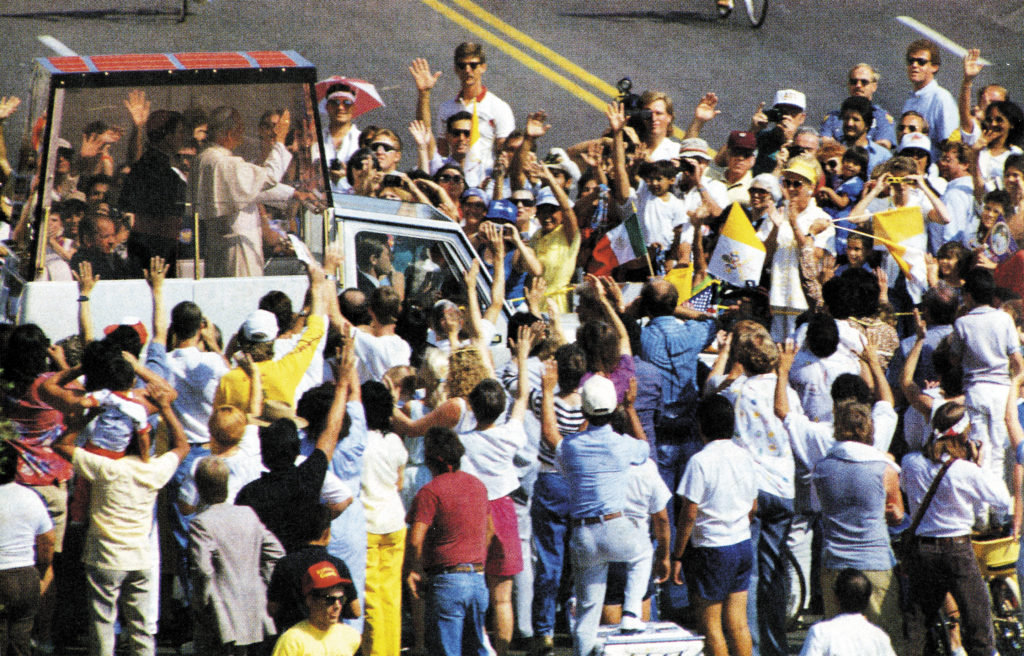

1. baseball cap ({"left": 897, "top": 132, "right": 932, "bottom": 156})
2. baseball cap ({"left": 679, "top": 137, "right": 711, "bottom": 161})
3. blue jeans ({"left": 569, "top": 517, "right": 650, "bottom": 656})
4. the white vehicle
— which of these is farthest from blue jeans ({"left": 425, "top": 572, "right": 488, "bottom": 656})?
baseball cap ({"left": 897, "top": 132, "right": 932, "bottom": 156})

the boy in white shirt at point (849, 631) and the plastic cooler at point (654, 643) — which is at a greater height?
the boy in white shirt at point (849, 631)

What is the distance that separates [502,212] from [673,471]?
9.51 ft

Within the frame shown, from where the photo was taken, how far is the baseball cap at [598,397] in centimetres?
891

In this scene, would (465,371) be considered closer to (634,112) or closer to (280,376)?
(280,376)

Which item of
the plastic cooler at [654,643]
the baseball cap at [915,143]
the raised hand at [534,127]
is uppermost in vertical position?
the raised hand at [534,127]

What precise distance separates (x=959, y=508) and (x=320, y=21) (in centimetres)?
1457

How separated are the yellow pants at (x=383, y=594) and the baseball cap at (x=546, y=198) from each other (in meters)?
3.71

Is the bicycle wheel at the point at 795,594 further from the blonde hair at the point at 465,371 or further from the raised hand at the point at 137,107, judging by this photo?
the raised hand at the point at 137,107

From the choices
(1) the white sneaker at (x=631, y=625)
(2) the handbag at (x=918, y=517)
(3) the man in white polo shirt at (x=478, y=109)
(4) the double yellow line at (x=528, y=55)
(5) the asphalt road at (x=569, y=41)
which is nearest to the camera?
(1) the white sneaker at (x=631, y=625)

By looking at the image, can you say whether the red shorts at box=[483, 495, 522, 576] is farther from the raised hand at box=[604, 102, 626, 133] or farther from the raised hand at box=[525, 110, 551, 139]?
the raised hand at box=[525, 110, 551, 139]

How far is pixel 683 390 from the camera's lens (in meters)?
10.3

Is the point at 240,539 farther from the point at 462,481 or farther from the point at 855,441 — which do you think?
the point at 855,441

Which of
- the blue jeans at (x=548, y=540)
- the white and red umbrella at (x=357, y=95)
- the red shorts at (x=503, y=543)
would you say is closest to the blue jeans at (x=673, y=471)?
the blue jeans at (x=548, y=540)

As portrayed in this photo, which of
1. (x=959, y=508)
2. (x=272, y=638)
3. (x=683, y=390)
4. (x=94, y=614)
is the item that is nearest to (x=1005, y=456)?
(x=959, y=508)
